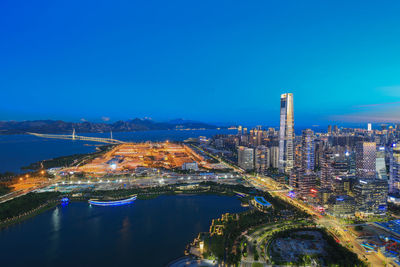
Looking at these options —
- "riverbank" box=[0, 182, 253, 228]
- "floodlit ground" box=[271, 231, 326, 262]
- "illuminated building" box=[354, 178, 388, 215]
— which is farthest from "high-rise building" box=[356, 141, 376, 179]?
"floodlit ground" box=[271, 231, 326, 262]

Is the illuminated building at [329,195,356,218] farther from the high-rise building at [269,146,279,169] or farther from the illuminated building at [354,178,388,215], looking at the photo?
the high-rise building at [269,146,279,169]

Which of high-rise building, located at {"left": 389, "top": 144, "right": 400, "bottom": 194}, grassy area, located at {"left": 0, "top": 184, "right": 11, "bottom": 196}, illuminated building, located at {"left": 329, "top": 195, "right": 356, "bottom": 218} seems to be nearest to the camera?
illuminated building, located at {"left": 329, "top": 195, "right": 356, "bottom": 218}

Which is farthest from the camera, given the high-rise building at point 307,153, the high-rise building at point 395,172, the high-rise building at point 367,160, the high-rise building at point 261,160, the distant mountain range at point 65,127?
the distant mountain range at point 65,127

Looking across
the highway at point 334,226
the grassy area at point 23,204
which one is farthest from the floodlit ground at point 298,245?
the grassy area at point 23,204

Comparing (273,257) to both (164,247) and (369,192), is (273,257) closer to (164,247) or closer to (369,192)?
(164,247)

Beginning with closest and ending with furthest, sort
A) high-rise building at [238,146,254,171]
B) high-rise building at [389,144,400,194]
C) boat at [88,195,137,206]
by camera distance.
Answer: boat at [88,195,137,206]
high-rise building at [389,144,400,194]
high-rise building at [238,146,254,171]

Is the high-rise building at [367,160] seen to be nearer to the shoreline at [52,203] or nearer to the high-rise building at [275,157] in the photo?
the high-rise building at [275,157]
